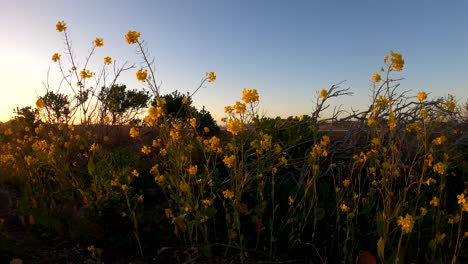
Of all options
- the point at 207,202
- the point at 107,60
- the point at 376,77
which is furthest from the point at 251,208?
the point at 107,60

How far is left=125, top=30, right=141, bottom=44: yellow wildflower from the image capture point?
3332mm

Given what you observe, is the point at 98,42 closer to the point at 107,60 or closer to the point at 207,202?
the point at 107,60

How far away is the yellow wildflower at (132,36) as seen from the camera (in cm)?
333

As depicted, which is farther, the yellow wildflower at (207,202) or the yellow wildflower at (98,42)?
the yellow wildflower at (98,42)

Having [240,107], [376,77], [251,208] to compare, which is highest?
[376,77]

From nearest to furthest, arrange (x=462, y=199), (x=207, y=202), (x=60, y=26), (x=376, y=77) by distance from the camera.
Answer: (x=462, y=199)
(x=207, y=202)
(x=376, y=77)
(x=60, y=26)

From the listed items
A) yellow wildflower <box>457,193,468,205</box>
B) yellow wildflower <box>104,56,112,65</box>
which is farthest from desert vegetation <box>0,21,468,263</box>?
yellow wildflower <box>104,56,112,65</box>

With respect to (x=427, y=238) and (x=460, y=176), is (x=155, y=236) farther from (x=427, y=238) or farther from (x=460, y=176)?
(x=460, y=176)

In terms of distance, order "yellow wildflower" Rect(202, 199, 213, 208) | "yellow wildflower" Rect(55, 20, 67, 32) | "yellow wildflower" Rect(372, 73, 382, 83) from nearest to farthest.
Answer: "yellow wildflower" Rect(202, 199, 213, 208), "yellow wildflower" Rect(372, 73, 382, 83), "yellow wildflower" Rect(55, 20, 67, 32)

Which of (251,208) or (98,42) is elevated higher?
(98,42)

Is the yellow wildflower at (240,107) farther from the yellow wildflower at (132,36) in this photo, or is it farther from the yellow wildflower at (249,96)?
the yellow wildflower at (132,36)

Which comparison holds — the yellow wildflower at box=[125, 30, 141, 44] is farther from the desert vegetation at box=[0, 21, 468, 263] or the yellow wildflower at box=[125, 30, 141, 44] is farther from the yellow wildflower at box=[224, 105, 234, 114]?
the yellow wildflower at box=[224, 105, 234, 114]

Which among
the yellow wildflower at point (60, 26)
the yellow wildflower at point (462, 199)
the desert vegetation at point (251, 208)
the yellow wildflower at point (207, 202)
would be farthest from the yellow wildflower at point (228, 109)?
the yellow wildflower at point (60, 26)

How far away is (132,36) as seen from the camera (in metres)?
3.35
